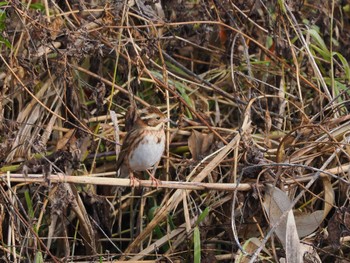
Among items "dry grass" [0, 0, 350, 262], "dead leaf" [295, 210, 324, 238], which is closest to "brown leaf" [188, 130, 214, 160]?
"dry grass" [0, 0, 350, 262]

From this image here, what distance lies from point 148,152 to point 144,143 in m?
0.05

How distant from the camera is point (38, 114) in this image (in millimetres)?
4820

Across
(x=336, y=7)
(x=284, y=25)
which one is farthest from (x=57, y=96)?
(x=336, y=7)

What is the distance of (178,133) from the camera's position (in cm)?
493

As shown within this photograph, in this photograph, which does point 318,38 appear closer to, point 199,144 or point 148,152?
point 199,144

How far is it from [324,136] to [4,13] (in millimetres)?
1712

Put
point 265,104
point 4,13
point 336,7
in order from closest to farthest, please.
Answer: point 4,13 → point 265,104 → point 336,7

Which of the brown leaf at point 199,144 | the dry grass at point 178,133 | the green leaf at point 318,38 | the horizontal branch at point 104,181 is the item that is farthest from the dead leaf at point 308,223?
the green leaf at point 318,38

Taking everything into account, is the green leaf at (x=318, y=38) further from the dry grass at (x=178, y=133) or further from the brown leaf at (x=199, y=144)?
the brown leaf at (x=199, y=144)

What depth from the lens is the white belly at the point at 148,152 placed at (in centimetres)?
436

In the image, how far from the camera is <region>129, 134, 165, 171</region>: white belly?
436cm

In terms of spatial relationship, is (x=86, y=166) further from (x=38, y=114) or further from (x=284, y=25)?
(x=284, y=25)

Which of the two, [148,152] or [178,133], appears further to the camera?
[178,133]

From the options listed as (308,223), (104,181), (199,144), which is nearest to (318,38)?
(199,144)
